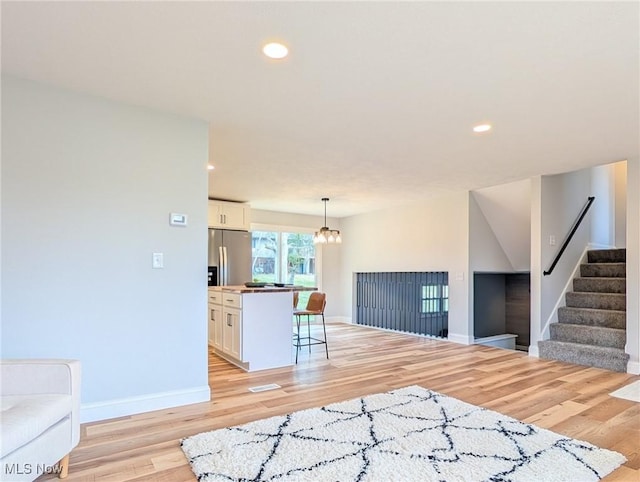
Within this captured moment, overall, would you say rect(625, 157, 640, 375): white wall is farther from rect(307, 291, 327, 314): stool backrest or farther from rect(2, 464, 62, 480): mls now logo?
rect(2, 464, 62, 480): mls now logo

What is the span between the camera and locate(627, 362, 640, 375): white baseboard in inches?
161

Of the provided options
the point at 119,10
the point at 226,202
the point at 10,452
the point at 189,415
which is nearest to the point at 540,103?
the point at 119,10

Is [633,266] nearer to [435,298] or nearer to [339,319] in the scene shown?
[435,298]

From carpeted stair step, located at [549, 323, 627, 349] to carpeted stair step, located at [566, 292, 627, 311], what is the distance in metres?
0.40

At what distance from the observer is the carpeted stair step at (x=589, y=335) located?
14.8 ft

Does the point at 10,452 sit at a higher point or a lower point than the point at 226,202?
lower

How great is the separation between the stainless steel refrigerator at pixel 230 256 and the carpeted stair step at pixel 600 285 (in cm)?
515

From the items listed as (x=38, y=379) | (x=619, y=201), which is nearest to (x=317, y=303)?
(x=38, y=379)

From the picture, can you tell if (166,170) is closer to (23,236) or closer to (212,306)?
(23,236)

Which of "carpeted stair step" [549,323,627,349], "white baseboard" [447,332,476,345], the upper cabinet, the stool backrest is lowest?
"white baseboard" [447,332,476,345]

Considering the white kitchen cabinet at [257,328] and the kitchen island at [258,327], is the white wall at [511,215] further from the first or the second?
the white kitchen cabinet at [257,328]

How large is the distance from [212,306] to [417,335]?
11.8 feet

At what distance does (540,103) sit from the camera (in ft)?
9.32

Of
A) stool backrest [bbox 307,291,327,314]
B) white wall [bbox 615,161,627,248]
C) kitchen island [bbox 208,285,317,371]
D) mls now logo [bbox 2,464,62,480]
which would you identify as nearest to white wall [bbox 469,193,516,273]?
white wall [bbox 615,161,627,248]
